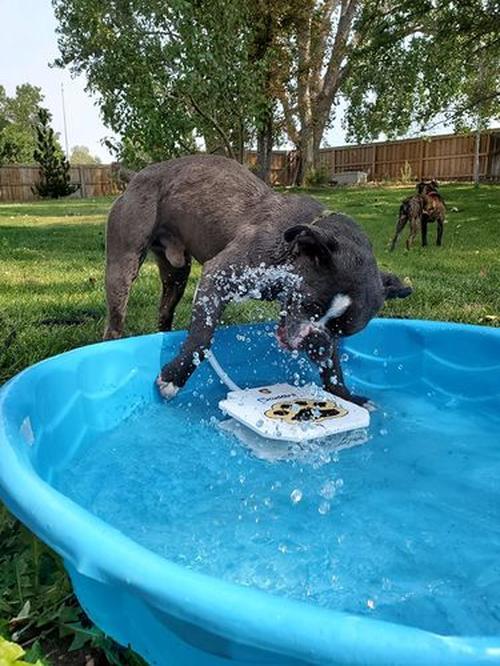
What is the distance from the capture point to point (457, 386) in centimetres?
395

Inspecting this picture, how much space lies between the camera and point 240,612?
116cm

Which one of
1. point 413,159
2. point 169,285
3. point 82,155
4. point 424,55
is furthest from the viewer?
point 82,155

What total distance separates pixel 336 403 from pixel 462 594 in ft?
5.14

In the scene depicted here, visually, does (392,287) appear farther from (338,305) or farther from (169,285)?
(169,285)

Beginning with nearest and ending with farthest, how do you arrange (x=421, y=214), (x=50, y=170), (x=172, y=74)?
1. (x=172, y=74)
2. (x=421, y=214)
3. (x=50, y=170)

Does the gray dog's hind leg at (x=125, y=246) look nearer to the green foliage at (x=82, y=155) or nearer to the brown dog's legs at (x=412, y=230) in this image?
the brown dog's legs at (x=412, y=230)

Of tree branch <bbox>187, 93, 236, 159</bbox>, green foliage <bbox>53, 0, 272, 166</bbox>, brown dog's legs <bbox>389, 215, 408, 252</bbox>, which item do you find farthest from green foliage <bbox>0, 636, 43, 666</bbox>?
brown dog's legs <bbox>389, 215, 408, 252</bbox>

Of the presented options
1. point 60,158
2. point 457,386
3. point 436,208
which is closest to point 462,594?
point 457,386

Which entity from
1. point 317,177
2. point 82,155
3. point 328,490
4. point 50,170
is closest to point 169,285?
point 328,490

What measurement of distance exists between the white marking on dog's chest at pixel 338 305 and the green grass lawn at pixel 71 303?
1540 millimetres

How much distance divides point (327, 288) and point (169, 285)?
1885 millimetres

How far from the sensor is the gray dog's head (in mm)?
2926

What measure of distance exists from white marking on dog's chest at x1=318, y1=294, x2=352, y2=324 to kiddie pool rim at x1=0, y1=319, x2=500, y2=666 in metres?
1.67

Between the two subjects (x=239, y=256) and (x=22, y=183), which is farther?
(x=22, y=183)
